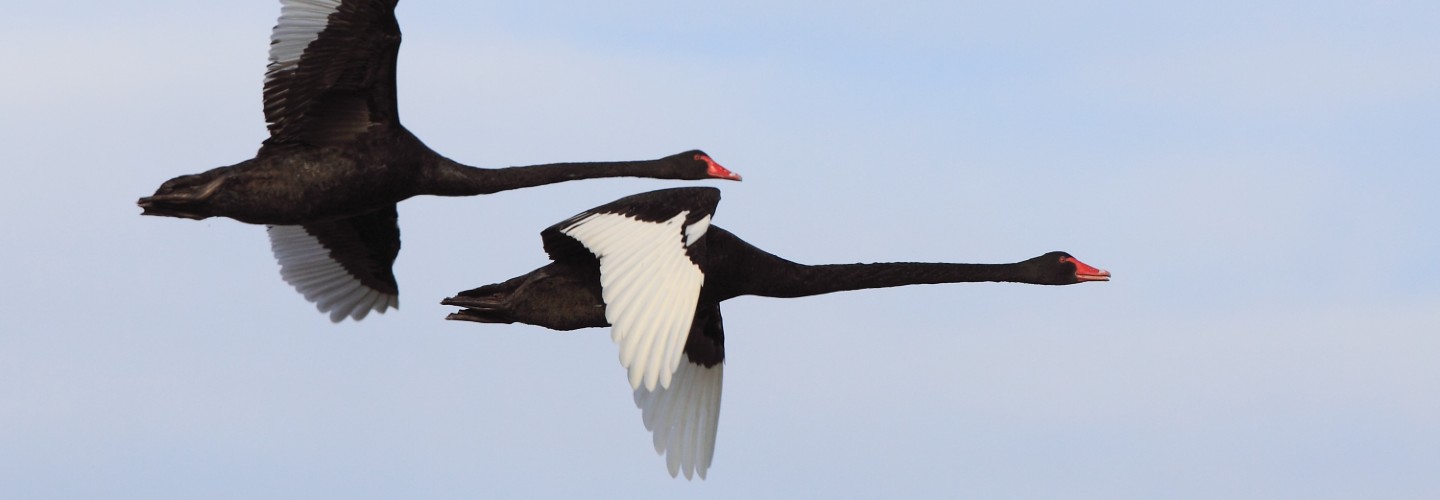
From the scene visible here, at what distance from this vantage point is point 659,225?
13383 mm

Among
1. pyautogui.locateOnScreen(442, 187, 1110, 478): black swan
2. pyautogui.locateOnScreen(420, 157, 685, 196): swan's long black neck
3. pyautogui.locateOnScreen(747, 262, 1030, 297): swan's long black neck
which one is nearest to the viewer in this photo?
pyautogui.locateOnScreen(442, 187, 1110, 478): black swan

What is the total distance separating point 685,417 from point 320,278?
3.90 metres

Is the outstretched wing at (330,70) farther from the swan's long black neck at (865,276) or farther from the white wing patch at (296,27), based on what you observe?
the swan's long black neck at (865,276)

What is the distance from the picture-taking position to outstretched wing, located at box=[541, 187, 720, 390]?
12.6 meters

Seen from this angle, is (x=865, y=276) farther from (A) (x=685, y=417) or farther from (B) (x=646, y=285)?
(B) (x=646, y=285)

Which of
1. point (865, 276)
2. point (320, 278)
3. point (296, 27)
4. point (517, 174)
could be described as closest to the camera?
point (296, 27)

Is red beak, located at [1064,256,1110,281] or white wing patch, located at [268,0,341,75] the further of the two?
red beak, located at [1064,256,1110,281]

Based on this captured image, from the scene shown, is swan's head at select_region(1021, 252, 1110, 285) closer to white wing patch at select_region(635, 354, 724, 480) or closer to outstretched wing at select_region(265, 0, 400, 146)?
white wing patch at select_region(635, 354, 724, 480)

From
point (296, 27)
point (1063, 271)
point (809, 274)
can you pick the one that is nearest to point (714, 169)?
point (809, 274)

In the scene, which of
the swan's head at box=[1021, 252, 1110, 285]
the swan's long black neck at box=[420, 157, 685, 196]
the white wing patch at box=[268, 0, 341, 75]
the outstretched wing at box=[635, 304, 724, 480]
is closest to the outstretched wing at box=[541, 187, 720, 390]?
the outstretched wing at box=[635, 304, 724, 480]

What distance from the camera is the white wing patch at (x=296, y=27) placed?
15.2 metres

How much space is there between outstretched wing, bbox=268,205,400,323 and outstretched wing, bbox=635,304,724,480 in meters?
3.18

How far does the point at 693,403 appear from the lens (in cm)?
1574

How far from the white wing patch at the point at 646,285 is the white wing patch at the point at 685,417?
237cm
